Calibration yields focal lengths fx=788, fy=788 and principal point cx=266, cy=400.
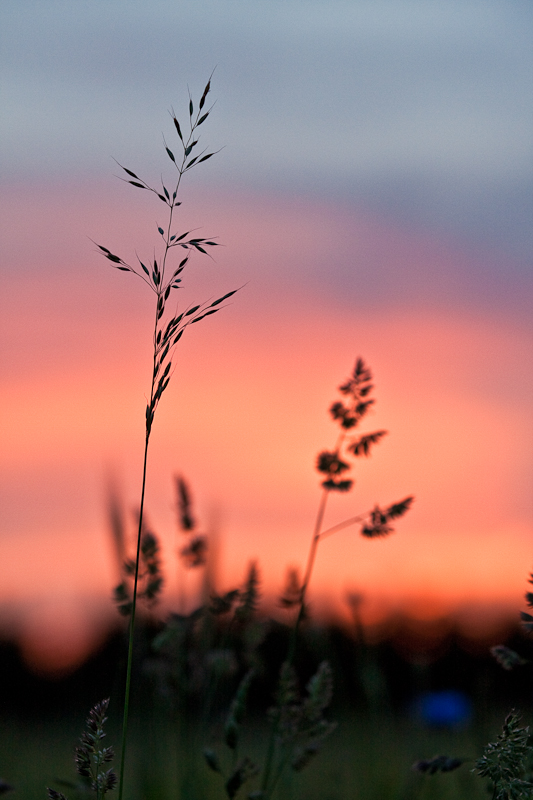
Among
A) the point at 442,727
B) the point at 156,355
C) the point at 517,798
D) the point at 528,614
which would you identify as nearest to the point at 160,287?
the point at 156,355

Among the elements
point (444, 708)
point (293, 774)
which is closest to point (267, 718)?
point (293, 774)

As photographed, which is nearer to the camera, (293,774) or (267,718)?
(267,718)

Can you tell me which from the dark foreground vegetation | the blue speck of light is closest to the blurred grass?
the dark foreground vegetation

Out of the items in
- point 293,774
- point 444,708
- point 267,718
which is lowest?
point 444,708

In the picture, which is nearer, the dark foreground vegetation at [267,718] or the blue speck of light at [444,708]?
the dark foreground vegetation at [267,718]

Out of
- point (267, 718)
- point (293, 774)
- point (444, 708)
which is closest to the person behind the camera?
point (267, 718)

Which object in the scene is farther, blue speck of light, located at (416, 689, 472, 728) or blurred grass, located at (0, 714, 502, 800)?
blue speck of light, located at (416, 689, 472, 728)

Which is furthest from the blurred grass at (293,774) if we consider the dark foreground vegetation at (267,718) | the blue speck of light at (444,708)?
the blue speck of light at (444,708)

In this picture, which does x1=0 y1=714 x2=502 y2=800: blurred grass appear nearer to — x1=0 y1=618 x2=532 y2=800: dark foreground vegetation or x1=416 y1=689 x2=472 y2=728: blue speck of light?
x1=0 y1=618 x2=532 y2=800: dark foreground vegetation

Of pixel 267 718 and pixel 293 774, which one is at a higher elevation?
pixel 267 718

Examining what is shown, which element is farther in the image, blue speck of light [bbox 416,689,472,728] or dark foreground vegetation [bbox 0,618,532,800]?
blue speck of light [bbox 416,689,472,728]

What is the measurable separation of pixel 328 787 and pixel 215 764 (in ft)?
6.79

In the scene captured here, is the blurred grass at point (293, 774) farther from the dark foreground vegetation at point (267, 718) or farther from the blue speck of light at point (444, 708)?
the blue speck of light at point (444, 708)

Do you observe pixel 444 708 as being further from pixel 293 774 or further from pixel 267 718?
pixel 267 718
